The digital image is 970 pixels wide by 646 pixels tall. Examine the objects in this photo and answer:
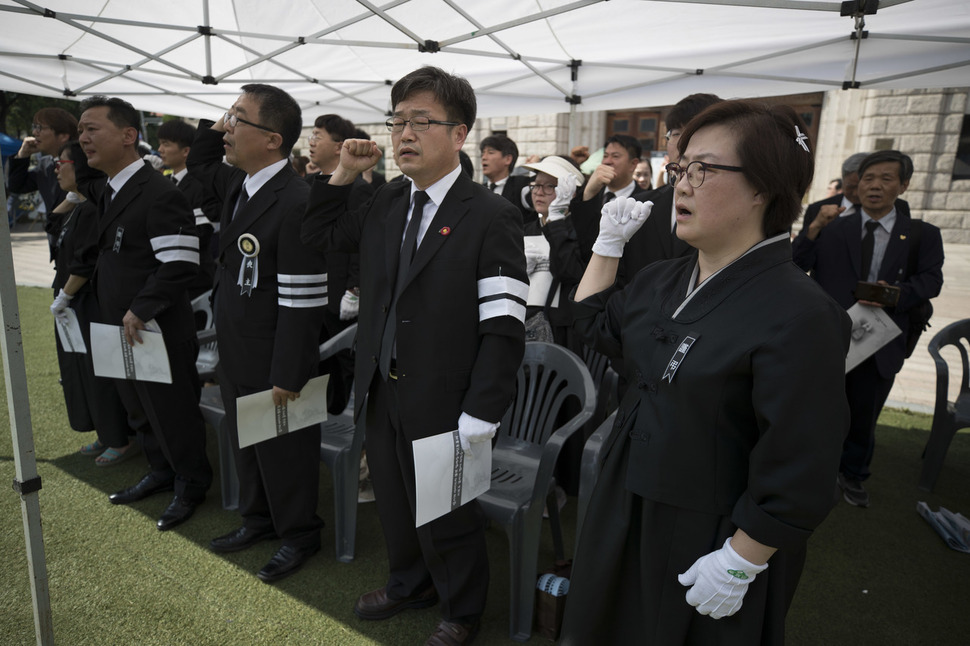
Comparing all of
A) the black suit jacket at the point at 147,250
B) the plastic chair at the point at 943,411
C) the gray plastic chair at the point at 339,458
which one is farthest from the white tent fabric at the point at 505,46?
the gray plastic chair at the point at 339,458

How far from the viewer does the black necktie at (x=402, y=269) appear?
2.03 m

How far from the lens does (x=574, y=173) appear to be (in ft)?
10.4

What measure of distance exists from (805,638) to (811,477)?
1735 millimetres

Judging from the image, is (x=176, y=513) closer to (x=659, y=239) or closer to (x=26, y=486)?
(x=26, y=486)

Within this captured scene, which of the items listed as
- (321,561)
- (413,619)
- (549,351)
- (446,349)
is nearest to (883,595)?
(549,351)

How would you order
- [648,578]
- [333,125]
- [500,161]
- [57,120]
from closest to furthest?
[648,578] < [333,125] < [57,120] < [500,161]

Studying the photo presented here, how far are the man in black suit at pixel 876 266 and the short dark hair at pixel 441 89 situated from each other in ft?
8.73

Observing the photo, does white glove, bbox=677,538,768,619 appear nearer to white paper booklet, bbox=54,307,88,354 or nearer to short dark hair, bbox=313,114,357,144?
white paper booklet, bbox=54,307,88,354

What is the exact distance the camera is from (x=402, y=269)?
2.04 metres

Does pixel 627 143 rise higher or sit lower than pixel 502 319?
higher

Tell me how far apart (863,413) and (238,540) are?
3609 mm

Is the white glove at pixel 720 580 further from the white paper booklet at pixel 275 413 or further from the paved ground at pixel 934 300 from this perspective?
the paved ground at pixel 934 300

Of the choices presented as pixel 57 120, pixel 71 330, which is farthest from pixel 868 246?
pixel 57 120

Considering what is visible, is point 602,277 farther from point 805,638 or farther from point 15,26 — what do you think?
point 15,26
